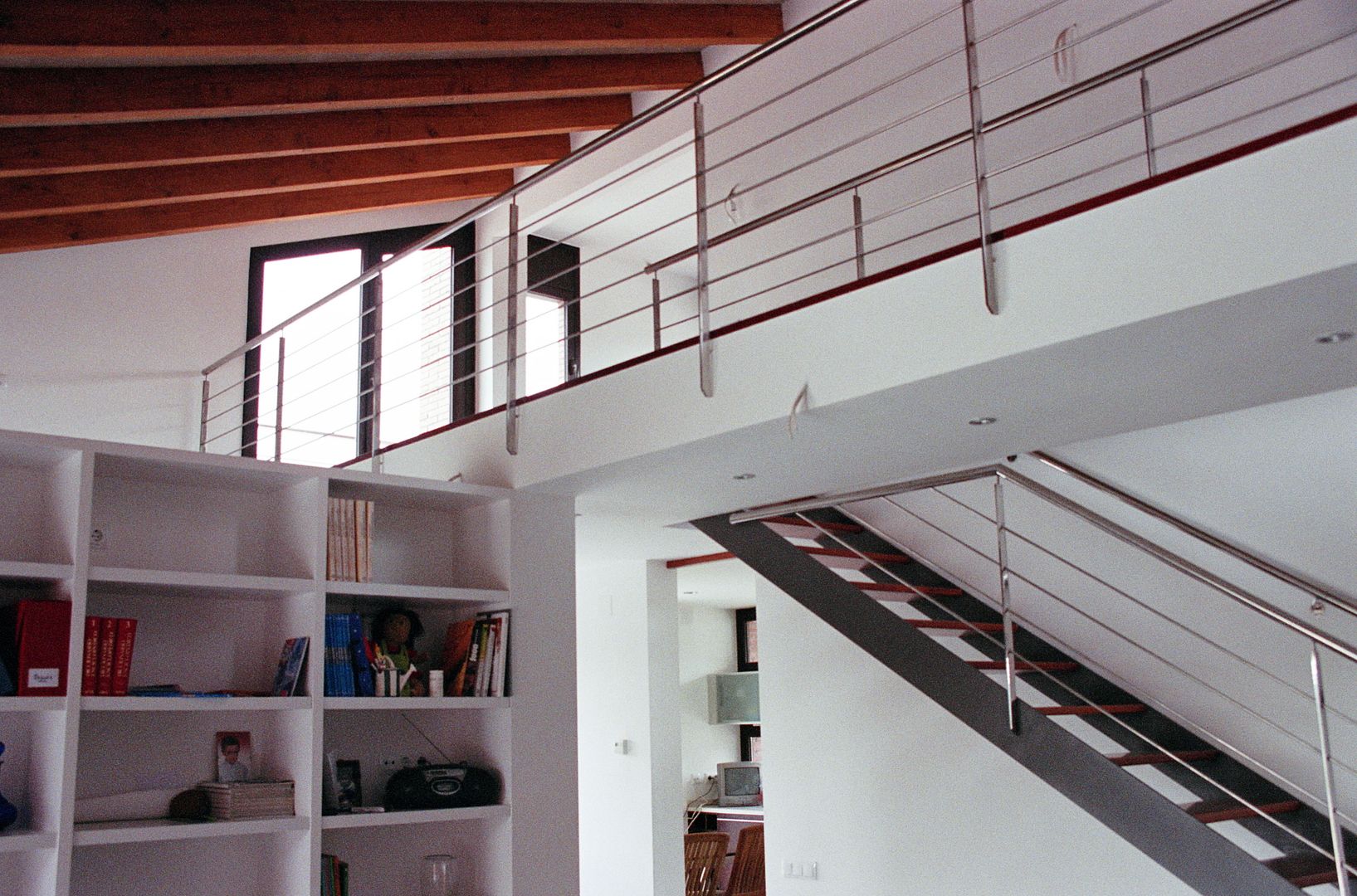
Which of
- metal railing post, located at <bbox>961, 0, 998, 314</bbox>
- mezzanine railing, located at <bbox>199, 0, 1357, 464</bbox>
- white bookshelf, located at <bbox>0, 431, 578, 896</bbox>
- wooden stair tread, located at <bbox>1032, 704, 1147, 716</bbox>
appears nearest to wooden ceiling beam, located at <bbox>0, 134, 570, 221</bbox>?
mezzanine railing, located at <bbox>199, 0, 1357, 464</bbox>

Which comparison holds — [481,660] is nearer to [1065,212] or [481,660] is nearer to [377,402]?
[377,402]

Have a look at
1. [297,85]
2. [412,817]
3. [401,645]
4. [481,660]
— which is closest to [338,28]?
[297,85]

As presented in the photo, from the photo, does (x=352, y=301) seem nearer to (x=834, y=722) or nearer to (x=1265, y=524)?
(x=834, y=722)

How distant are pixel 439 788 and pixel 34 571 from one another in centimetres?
160

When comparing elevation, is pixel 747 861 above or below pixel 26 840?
below

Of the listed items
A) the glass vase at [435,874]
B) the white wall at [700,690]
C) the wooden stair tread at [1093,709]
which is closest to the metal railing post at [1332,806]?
the wooden stair tread at [1093,709]

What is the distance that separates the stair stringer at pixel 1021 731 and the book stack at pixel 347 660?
181 centimetres

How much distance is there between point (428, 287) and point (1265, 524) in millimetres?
5291

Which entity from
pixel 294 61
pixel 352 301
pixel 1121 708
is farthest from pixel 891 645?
pixel 352 301

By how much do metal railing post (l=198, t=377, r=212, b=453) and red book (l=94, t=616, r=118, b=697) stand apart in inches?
112

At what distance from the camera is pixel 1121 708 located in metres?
5.05

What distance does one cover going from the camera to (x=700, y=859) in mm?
8148

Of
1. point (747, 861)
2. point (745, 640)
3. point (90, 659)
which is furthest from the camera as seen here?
point (745, 640)

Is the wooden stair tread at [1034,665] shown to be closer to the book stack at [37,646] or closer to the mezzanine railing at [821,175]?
the mezzanine railing at [821,175]
